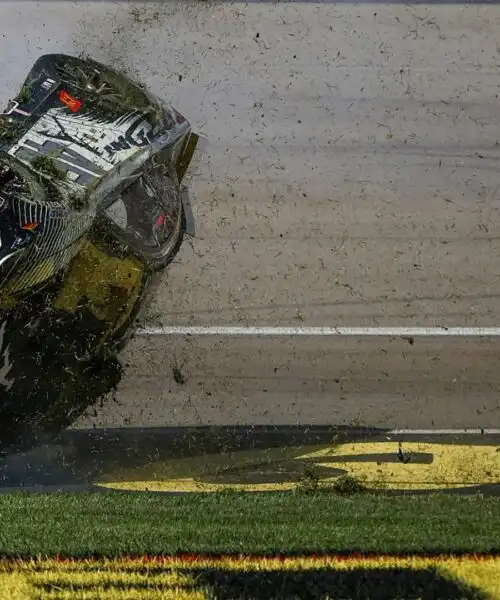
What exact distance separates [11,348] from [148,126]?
82.7 inches

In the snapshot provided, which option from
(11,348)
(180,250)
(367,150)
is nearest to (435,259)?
(367,150)

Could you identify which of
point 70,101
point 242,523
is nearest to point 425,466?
point 242,523

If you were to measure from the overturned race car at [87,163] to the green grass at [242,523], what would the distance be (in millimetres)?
1693

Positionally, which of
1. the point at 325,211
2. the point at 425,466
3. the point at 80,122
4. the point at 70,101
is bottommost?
the point at 425,466

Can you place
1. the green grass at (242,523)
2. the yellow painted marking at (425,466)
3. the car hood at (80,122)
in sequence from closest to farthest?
the green grass at (242,523) → the car hood at (80,122) → the yellow painted marking at (425,466)

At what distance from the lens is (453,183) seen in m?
5.13

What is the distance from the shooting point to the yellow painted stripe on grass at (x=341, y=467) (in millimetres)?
5004

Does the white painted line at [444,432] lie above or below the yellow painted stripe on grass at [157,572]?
below

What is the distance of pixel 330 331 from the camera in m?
5.08

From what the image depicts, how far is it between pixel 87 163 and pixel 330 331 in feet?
7.41

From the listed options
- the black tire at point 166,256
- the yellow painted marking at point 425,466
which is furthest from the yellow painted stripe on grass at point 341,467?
the black tire at point 166,256

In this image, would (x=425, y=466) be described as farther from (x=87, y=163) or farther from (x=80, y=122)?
(x=80, y=122)

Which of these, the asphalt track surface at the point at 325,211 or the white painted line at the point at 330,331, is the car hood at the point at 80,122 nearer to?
the asphalt track surface at the point at 325,211

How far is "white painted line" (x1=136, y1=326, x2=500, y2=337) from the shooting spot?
5.04m
